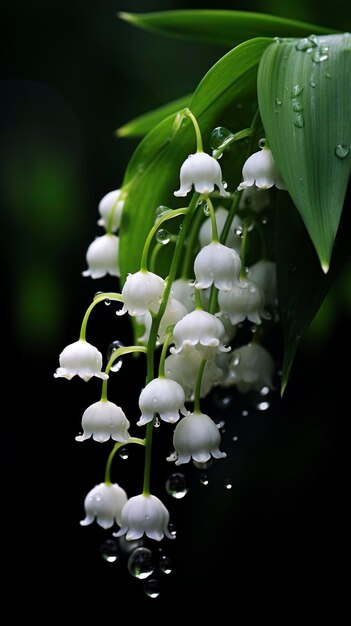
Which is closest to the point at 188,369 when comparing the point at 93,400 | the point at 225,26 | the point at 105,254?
the point at 105,254

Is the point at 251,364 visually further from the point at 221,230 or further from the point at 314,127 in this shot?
the point at 314,127

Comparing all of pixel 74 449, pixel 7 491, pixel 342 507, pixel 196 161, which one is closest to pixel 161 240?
pixel 196 161

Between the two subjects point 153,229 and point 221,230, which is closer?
point 153,229

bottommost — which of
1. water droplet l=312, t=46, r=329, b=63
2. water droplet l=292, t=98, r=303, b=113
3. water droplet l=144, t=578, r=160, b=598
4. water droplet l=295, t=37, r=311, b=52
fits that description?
water droplet l=144, t=578, r=160, b=598

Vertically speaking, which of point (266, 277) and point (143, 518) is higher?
point (266, 277)

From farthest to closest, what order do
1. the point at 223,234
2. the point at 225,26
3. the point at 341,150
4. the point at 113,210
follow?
the point at 225,26 → the point at 113,210 → the point at 223,234 → the point at 341,150

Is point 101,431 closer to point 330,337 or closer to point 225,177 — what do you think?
point 225,177

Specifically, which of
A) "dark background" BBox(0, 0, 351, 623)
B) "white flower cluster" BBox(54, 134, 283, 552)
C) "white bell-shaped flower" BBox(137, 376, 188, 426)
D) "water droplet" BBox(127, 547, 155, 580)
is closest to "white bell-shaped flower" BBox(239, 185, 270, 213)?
"white flower cluster" BBox(54, 134, 283, 552)

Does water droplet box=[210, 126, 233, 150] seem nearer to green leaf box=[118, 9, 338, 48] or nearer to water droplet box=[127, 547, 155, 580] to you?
green leaf box=[118, 9, 338, 48]
